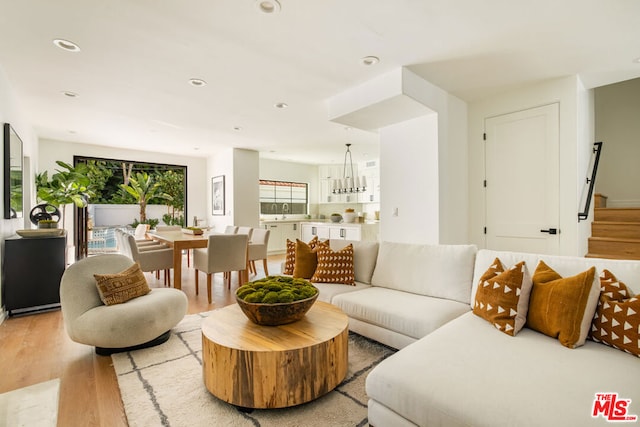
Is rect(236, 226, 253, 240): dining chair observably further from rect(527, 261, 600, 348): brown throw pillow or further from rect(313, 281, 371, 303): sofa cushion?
rect(527, 261, 600, 348): brown throw pillow

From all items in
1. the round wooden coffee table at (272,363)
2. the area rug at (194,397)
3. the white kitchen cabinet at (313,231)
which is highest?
the white kitchen cabinet at (313,231)

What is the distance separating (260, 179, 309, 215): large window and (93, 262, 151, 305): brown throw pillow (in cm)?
589

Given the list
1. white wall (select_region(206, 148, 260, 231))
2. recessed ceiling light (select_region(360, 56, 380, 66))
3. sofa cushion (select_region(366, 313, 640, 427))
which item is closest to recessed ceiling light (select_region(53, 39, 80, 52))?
recessed ceiling light (select_region(360, 56, 380, 66))

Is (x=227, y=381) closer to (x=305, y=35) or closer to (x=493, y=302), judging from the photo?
(x=493, y=302)

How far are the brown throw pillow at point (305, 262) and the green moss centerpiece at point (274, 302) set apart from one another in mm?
1167

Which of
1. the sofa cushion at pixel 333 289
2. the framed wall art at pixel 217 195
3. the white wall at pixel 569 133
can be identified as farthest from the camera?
the framed wall art at pixel 217 195

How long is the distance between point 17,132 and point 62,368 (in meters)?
3.34

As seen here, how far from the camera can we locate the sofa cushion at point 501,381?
1.08m

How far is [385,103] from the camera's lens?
3.28m

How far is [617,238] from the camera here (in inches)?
140

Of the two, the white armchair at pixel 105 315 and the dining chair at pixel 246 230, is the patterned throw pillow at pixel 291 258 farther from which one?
the dining chair at pixel 246 230

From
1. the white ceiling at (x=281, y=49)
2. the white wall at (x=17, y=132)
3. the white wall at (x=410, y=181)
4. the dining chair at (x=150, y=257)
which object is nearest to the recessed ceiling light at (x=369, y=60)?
the white ceiling at (x=281, y=49)

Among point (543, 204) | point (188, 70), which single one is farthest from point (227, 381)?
point (543, 204)

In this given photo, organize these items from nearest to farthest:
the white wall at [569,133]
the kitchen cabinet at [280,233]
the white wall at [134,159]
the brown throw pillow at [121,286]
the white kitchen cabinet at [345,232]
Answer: the brown throw pillow at [121,286], the white wall at [569,133], the white wall at [134,159], the white kitchen cabinet at [345,232], the kitchen cabinet at [280,233]
